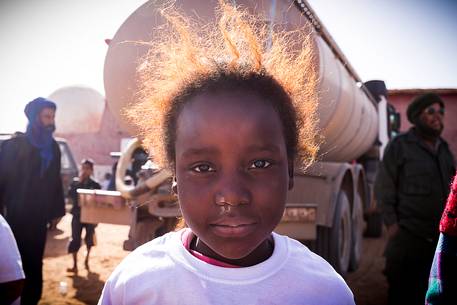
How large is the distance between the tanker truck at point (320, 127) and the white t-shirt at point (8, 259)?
813mm

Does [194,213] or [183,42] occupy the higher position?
[183,42]

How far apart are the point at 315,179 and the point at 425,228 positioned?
1.18m

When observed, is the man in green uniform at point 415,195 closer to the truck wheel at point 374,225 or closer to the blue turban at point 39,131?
the blue turban at point 39,131

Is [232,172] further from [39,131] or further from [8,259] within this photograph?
[39,131]

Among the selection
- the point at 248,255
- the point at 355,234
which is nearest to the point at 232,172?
the point at 248,255

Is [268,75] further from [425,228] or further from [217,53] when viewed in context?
[425,228]

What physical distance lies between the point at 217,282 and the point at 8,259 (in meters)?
1.29

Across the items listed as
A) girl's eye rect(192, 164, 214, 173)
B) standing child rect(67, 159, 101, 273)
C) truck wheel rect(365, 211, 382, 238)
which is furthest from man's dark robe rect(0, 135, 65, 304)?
truck wheel rect(365, 211, 382, 238)

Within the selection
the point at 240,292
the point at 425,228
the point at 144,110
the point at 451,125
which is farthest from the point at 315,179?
the point at 451,125

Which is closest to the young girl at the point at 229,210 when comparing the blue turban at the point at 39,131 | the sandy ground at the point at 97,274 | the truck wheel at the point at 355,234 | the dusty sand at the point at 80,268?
the blue turban at the point at 39,131

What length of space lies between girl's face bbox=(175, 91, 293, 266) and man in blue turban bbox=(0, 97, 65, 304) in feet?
9.58

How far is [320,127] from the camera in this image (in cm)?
366

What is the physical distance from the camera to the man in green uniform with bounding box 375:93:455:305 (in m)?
3.12

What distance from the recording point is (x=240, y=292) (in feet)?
3.38
